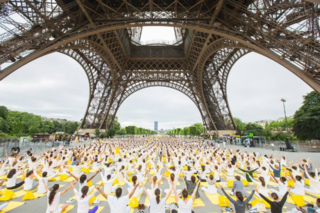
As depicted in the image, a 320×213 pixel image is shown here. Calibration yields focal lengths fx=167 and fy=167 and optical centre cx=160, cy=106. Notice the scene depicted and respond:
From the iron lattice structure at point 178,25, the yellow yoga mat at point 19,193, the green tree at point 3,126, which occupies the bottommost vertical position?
the yellow yoga mat at point 19,193

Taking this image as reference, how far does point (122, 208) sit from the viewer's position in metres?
4.05

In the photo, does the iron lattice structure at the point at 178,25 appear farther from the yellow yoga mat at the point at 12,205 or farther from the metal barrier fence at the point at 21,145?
the yellow yoga mat at the point at 12,205

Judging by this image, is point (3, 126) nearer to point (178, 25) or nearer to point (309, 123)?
point (178, 25)

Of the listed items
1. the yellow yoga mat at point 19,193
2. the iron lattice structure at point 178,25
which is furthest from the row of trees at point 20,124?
the yellow yoga mat at point 19,193

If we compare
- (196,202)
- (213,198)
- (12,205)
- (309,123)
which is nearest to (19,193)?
(12,205)

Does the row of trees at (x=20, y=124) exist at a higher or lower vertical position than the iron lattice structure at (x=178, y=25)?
lower

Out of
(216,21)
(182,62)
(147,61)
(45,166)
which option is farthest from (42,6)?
(182,62)

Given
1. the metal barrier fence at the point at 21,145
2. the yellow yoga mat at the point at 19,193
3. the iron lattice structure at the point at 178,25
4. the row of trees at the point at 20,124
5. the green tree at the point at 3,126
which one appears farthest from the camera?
the green tree at the point at 3,126

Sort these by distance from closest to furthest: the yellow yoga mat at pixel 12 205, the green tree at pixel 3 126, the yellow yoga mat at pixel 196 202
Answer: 1. the yellow yoga mat at pixel 12 205
2. the yellow yoga mat at pixel 196 202
3. the green tree at pixel 3 126

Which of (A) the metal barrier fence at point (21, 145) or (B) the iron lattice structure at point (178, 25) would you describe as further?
(A) the metal barrier fence at point (21, 145)

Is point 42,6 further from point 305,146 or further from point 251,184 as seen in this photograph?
point 305,146

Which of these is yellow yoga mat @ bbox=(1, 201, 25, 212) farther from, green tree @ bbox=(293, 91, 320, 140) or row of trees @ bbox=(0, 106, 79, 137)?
row of trees @ bbox=(0, 106, 79, 137)

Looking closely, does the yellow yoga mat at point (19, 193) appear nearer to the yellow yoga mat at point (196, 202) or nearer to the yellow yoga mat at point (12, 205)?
the yellow yoga mat at point (12, 205)

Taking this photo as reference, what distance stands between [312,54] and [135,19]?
14516 mm
